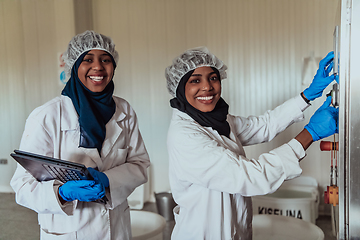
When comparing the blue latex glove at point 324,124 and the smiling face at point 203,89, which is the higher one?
the smiling face at point 203,89

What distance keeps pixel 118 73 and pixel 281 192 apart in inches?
89.4

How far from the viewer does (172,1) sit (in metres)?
3.60

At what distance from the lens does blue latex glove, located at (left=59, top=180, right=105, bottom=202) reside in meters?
1.32

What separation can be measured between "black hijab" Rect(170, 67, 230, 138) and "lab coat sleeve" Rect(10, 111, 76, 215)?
61 centimetres

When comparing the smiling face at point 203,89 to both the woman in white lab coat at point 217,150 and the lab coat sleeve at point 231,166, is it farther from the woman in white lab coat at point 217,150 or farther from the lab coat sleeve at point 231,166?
the lab coat sleeve at point 231,166

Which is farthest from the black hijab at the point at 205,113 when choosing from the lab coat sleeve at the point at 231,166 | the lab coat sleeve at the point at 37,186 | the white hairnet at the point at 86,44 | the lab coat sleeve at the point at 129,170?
the lab coat sleeve at the point at 37,186

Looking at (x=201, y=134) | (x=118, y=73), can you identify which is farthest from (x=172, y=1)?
(x=201, y=134)

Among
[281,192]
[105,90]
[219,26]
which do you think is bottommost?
[281,192]

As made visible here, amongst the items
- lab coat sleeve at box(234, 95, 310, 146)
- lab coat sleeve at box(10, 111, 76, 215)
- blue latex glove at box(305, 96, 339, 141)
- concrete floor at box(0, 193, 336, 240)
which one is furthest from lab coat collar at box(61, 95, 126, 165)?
concrete floor at box(0, 193, 336, 240)

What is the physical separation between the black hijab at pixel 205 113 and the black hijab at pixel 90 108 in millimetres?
340

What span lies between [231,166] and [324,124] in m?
0.39

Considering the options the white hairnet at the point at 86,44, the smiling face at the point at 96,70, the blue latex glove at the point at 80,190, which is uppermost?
the white hairnet at the point at 86,44

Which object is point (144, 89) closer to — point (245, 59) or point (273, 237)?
point (245, 59)

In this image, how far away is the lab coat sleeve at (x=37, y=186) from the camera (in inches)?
52.2
